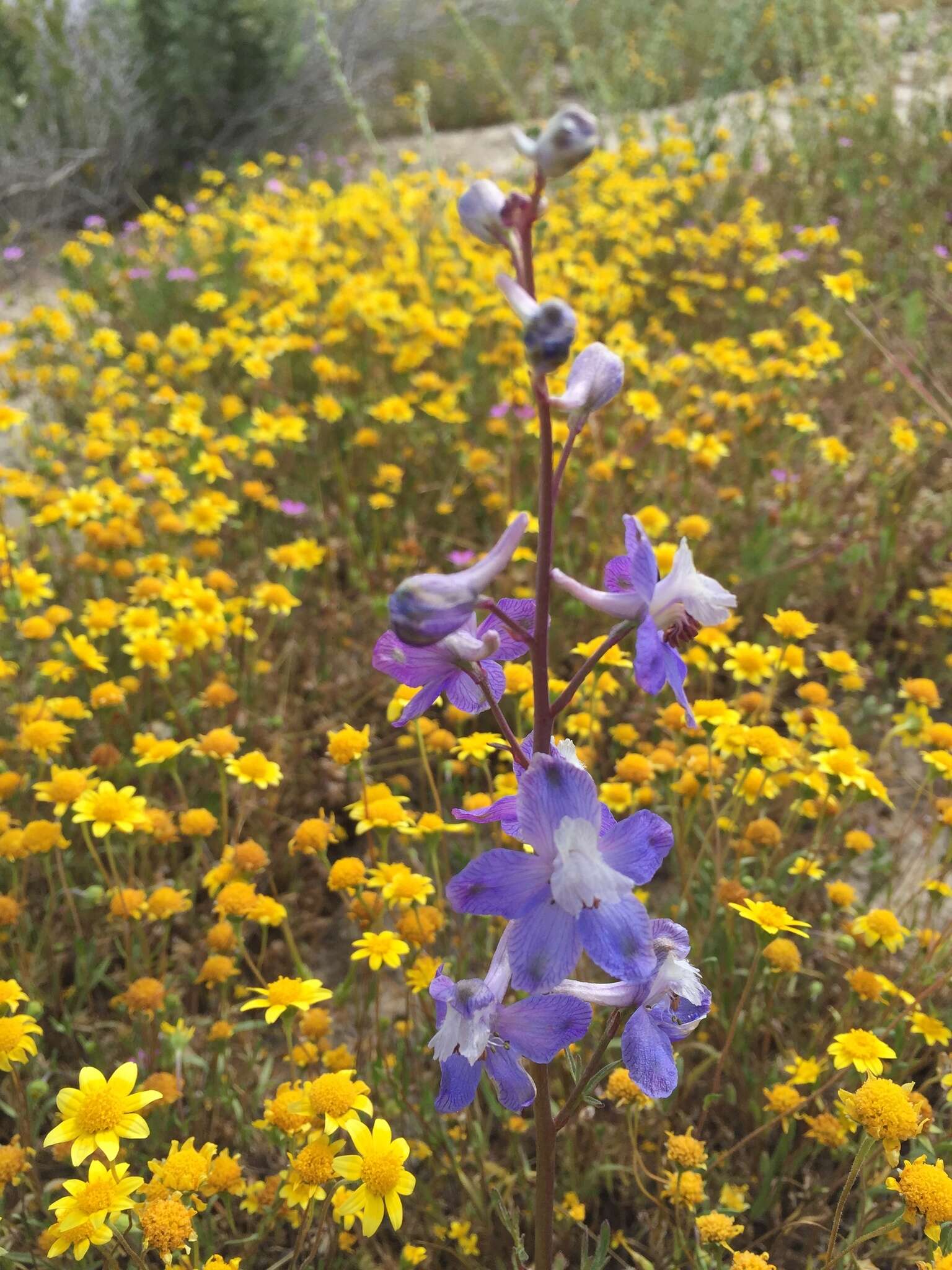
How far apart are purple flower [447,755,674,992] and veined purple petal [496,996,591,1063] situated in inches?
6.9

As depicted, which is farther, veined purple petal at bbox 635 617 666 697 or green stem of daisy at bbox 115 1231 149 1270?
green stem of daisy at bbox 115 1231 149 1270

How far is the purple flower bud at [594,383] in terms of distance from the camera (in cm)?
100

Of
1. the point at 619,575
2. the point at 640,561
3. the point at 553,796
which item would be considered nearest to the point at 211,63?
the point at 619,575

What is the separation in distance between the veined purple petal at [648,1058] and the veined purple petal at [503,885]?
24 cm

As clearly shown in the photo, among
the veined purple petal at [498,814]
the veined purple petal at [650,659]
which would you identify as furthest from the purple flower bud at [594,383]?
the veined purple petal at [498,814]

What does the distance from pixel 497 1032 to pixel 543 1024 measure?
6 centimetres

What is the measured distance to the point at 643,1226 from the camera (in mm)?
1852

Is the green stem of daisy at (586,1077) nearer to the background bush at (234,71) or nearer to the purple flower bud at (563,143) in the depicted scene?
the purple flower bud at (563,143)

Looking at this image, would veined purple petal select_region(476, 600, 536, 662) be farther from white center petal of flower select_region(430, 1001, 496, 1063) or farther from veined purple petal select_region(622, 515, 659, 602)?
white center petal of flower select_region(430, 1001, 496, 1063)

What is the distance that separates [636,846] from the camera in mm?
990

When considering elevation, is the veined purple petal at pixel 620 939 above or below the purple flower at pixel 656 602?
below

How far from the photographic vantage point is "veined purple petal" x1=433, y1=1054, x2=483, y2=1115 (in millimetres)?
1115

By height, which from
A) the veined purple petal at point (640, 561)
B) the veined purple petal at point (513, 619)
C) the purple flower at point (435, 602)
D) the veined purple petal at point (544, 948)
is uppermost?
the purple flower at point (435, 602)

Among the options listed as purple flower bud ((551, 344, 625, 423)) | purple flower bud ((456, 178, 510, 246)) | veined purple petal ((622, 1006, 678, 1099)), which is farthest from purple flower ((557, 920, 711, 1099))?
purple flower bud ((456, 178, 510, 246))
